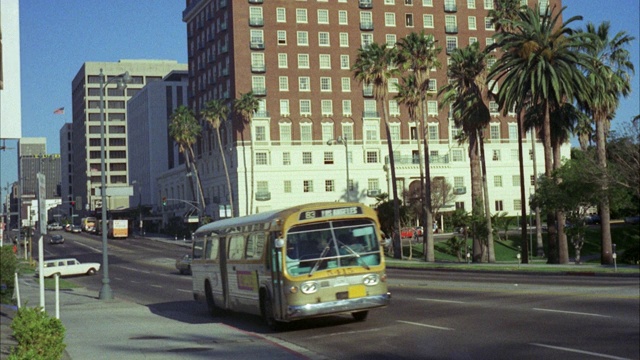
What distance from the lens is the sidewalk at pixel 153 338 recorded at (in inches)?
683

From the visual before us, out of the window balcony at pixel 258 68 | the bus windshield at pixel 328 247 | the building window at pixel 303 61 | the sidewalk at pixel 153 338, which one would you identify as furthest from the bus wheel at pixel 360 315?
the building window at pixel 303 61

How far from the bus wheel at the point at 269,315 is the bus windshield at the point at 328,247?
1.68 meters

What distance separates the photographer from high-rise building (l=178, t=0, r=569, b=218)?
10206 cm

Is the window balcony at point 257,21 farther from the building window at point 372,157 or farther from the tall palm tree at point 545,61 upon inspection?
the tall palm tree at point 545,61

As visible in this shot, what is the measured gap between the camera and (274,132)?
4048 inches

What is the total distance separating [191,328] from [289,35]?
3311 inches

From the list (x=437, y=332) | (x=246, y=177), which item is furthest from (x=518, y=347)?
(x=246, y=177)

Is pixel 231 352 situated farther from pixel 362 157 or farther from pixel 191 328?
pixel 362 157

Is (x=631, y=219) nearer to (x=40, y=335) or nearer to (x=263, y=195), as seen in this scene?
(x=263, y=195)

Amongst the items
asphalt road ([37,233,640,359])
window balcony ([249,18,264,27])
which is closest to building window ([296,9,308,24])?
window balcony ([249,18,264,27])

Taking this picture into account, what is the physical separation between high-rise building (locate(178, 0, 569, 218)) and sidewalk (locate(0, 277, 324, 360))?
227ft

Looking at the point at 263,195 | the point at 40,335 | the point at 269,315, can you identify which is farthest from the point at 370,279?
the point at 263,195

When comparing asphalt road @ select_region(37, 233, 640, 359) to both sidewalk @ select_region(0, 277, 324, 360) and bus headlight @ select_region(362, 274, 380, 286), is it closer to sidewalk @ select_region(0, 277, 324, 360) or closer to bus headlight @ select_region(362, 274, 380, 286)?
sidewalk @ select_region(0, 277, 324, 360)

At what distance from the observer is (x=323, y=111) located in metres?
105
